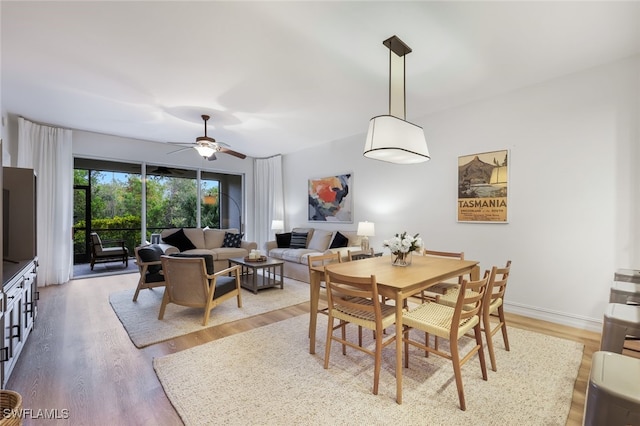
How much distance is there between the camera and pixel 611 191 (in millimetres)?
2920

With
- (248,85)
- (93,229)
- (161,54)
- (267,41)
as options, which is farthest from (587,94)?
(93,229)

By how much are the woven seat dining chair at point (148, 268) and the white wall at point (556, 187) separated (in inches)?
153

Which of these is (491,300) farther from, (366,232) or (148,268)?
(148,268)

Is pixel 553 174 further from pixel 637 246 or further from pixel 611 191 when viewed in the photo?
pixel 637 246

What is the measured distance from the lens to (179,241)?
5.68 m

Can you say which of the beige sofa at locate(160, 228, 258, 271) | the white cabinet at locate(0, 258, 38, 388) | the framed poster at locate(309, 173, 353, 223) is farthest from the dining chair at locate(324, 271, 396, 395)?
the beige sofa at locate(160, 228, 258, 271)

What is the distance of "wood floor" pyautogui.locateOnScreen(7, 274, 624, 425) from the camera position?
1.78 m

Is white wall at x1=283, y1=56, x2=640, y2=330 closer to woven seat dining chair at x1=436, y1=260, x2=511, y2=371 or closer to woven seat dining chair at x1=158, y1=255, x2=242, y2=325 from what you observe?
woven seat dining chair at x1=436, y1=260, x2=511, y2=371

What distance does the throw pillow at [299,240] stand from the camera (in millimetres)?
5996

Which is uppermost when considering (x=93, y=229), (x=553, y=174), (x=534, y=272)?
(x=553, y=174)

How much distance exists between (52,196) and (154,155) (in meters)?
1.87

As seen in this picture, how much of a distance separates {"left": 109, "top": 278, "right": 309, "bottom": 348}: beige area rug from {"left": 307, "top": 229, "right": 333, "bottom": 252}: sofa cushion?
1.17 m

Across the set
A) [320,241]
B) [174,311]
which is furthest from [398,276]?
[320,241]

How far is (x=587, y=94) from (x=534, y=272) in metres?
2.02
